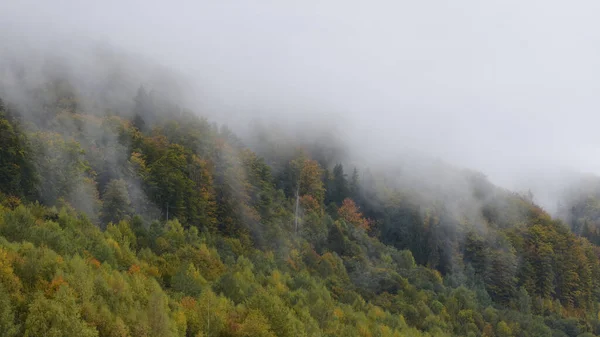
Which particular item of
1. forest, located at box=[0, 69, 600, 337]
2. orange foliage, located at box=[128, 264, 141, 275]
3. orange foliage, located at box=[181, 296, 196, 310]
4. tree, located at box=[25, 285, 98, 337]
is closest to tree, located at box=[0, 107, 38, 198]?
forest, located at box=[0, 69, 600, 337]

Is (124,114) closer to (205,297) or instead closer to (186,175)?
(186,175)

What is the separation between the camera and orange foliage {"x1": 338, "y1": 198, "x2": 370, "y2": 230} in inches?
4955

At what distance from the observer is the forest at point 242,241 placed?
141 ft

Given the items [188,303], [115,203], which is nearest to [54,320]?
[188,303]

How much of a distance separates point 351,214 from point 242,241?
149ft

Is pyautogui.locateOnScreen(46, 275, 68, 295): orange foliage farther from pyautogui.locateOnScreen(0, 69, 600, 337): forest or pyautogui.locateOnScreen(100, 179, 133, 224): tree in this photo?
pyautogui.locateOnScreen(100, 179, 133, 224): tree

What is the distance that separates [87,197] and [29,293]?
116 ft

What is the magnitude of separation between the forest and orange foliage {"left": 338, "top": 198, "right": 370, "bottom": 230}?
49 cm

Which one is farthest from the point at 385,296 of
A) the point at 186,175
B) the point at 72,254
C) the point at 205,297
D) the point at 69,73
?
the point at 69,73

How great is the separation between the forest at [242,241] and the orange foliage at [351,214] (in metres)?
0.49

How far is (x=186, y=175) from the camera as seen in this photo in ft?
293

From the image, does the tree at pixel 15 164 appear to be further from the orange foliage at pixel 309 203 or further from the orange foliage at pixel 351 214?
the orange foliage at pixel 351 214

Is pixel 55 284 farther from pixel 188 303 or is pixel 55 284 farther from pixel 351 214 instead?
pixel 351 214

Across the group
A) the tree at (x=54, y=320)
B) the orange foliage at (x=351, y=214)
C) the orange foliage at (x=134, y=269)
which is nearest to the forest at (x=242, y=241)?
the tree at (x=54, y=320)
